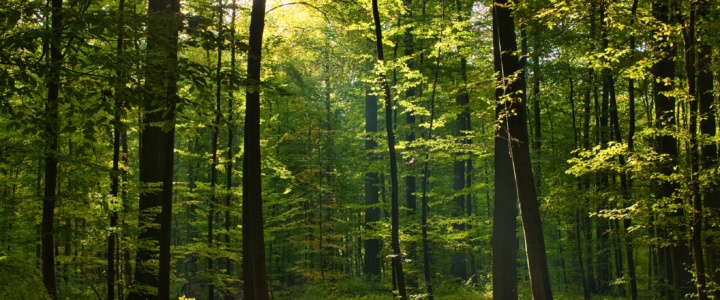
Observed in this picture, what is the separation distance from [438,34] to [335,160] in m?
6.70

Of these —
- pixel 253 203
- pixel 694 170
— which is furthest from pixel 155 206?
pixel 694 170

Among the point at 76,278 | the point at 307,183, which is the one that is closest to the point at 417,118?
the point at 307,183

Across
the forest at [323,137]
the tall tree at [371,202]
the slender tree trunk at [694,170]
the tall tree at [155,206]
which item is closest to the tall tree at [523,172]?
the forest at [323,137]

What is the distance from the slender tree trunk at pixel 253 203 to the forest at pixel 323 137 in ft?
0.12

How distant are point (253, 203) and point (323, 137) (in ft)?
31.6

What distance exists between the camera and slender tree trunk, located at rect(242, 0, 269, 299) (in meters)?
8.79

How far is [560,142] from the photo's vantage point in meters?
17.8

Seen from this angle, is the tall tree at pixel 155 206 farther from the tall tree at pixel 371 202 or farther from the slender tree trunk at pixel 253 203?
the tall tree at pixel 371 202

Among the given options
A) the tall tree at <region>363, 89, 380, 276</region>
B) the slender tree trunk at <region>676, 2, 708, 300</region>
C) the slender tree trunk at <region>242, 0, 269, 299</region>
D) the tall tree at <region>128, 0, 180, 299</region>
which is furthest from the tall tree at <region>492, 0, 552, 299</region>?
the tall tree at <region>363, 89, 380, 276</region>

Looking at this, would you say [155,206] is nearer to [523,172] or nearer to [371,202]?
[523,172]

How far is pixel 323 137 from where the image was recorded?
1844 centimetres

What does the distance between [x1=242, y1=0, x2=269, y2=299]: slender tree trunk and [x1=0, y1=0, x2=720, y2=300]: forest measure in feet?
0.12

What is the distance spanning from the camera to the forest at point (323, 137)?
448 cm

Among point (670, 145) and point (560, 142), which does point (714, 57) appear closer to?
point (670, 145)
